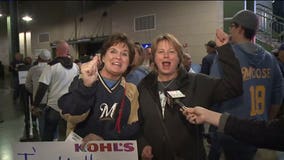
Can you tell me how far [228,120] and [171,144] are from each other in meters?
0.72

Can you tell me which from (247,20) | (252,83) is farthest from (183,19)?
(252,83)

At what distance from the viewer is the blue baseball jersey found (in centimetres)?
228

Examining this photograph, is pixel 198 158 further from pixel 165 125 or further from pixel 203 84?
pixel 203 84

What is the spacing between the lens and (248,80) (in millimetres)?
2264

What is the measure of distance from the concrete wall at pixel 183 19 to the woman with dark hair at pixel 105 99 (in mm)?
8017

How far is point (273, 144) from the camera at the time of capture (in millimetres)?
1141

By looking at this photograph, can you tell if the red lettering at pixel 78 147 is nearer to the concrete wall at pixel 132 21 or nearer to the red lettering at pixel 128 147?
the red lettering at pixel 128 147

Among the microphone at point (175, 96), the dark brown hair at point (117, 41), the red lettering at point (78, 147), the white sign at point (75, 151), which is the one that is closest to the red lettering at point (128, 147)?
the white sign at point (75, 151)

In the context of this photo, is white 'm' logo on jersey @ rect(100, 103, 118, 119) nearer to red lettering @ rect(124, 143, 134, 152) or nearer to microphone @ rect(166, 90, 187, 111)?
red lettering @ rect(124, 143, 134, 152)

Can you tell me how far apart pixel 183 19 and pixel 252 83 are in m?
8.46

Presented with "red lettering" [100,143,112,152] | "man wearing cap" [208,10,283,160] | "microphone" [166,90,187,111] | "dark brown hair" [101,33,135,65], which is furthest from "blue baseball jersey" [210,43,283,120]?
"red lettering" [100,143,112,152]

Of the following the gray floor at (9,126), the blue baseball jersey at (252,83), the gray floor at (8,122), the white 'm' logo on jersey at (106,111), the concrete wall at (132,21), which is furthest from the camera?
the concrete wall at (132,21)

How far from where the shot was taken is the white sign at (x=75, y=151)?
168cm

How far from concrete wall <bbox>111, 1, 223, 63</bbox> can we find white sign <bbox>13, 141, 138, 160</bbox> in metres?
8.32
